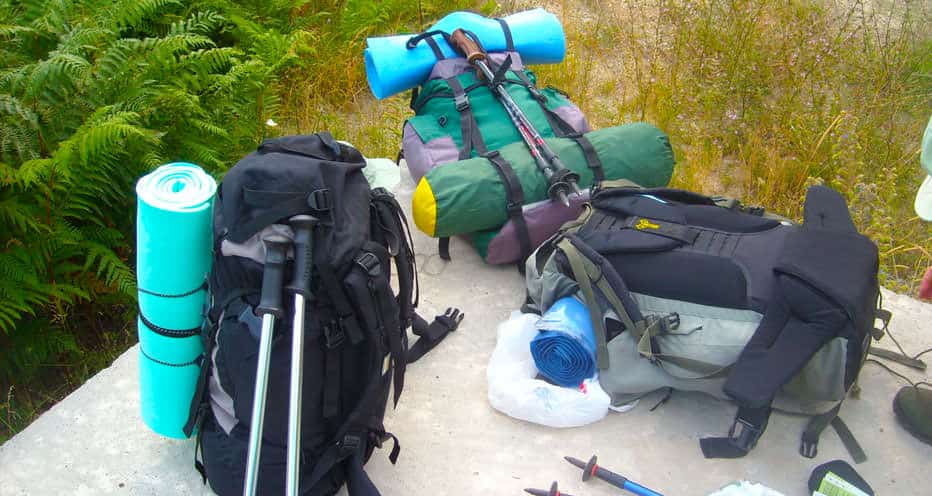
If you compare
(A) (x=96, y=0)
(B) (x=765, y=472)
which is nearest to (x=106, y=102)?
(A) (x=96, y=0)

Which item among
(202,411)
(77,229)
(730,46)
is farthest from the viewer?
(730,46)

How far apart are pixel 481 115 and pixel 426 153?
37 centimetres

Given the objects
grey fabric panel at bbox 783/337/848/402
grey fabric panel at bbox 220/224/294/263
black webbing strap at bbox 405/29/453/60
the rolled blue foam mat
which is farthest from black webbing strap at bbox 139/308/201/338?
black webbing strap at bbox 405/29/453/60

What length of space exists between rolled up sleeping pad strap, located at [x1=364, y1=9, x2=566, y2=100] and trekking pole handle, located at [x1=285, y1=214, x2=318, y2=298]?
1.98m

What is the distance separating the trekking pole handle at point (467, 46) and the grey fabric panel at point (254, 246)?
212 centimetres

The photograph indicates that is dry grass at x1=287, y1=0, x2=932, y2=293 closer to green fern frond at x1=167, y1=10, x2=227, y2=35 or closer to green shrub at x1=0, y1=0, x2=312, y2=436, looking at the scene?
green fern frond at x1=167, y1=10, x2=227, y2=35

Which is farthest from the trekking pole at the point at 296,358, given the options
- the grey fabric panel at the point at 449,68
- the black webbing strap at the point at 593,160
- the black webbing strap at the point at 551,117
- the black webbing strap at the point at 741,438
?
the grey fabric panel at the point at 449,68

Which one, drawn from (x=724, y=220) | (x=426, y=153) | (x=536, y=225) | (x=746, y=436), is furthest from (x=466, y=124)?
(x=746, y=436)

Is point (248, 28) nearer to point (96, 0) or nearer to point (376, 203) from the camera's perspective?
point (96, 0)

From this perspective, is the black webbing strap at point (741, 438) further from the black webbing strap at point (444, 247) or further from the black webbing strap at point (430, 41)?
the black webbing strap at point (430, 41)

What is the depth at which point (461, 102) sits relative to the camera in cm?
394

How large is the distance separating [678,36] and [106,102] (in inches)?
158

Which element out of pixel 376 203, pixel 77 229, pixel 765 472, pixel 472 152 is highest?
pixel 376 203

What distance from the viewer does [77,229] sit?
3619mm
